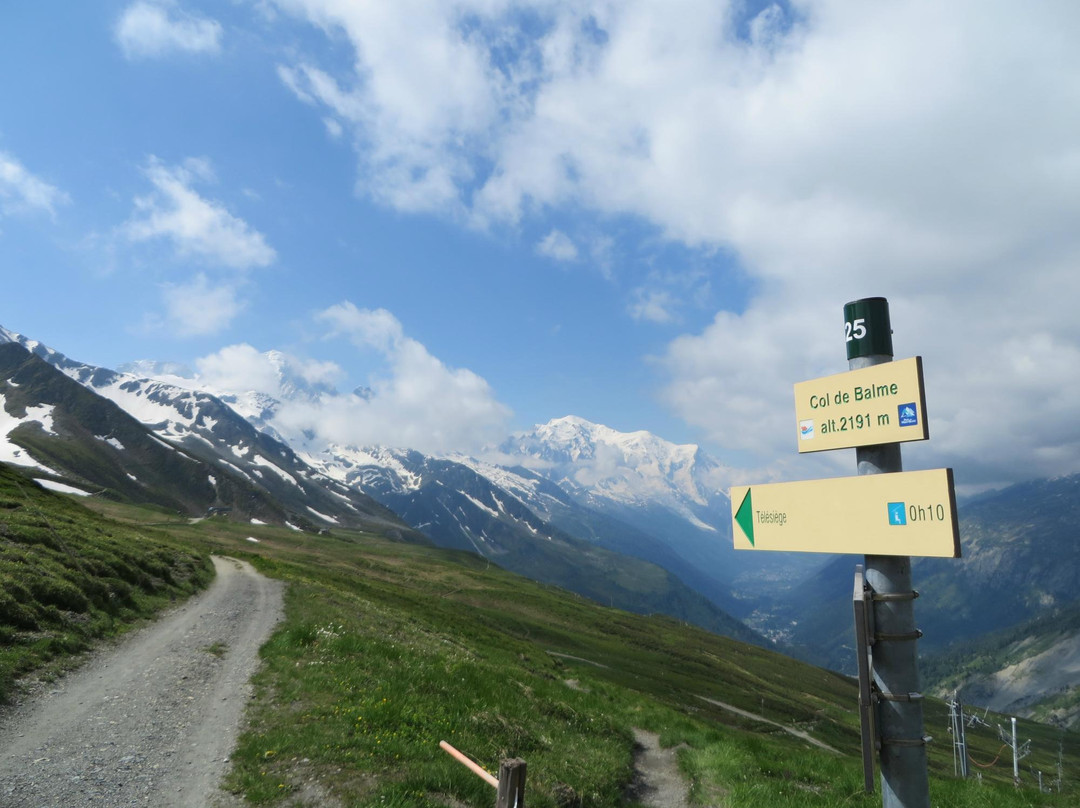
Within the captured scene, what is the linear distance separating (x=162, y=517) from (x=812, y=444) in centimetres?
18590

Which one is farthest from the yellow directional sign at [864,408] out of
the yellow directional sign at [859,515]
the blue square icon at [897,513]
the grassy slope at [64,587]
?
the grassy slope at [64,587]

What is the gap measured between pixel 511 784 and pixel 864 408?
6.58 m

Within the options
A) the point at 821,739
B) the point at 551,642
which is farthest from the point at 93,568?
the point at 821,739

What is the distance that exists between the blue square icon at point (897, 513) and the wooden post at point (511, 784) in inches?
213

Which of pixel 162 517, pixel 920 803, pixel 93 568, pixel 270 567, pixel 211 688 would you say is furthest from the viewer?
pixel 162 517

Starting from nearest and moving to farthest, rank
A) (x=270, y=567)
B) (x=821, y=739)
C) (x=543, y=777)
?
(x=543, y=777)
(x=270, y=567)
(x=821, y=739)

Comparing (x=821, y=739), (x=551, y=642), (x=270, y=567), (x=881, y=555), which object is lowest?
(x=821, y=739)

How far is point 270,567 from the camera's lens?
59.7m

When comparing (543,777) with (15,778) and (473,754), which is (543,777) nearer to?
(473,754)

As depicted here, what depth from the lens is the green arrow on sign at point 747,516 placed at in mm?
8523

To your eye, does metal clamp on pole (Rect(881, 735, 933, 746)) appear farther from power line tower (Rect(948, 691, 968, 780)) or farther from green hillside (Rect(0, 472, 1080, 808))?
power line tower (Rect(948, 691, 968, 780))

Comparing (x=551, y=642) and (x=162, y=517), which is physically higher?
(x=162, y=517)

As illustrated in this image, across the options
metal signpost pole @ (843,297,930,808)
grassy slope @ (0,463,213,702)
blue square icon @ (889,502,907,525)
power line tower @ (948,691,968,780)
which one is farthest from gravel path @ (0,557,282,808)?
power line tower @ (948,691,968,780)

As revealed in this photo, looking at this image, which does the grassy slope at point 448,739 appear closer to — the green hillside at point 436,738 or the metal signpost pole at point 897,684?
the green hillside at point 436,738
